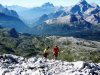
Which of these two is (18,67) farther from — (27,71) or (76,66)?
(76,66)

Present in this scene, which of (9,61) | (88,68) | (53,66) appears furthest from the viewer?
(9,61)

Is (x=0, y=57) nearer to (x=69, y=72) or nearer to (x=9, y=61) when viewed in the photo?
(x=9, y=61)

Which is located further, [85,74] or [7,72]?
[7,72]

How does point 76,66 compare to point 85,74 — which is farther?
point 76,66

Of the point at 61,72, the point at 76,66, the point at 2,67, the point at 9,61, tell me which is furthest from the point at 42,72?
the point at 9,61

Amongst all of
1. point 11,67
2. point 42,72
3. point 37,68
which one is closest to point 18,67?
point 11,67

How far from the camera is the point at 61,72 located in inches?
1705

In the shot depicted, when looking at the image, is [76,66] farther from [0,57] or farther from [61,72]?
[0,57]

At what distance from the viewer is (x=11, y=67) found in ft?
164

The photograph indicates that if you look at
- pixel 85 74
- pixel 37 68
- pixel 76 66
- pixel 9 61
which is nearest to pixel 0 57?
pixel 9 61

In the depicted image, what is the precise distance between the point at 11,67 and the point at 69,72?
12.3 meters

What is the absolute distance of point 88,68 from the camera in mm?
44500

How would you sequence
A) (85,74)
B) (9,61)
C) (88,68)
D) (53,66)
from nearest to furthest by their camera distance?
(85,74) < (88,68) < (53,66) < (9,61)

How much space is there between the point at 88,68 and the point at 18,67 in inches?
508
